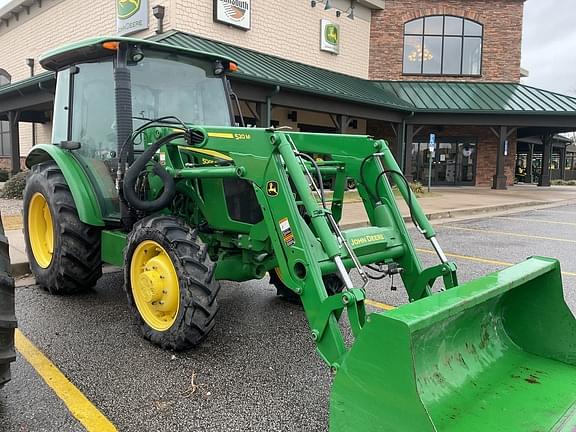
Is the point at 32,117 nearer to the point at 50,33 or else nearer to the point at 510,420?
the point at 50,33

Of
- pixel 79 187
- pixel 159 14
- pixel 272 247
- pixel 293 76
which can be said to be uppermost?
pixel 159 14

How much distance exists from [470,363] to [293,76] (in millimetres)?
14122

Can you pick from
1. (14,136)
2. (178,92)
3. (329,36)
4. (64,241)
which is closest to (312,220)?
(178,92)

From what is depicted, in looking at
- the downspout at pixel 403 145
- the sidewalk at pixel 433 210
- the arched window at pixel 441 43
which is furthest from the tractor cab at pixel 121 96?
the arched window at pixel 441 43

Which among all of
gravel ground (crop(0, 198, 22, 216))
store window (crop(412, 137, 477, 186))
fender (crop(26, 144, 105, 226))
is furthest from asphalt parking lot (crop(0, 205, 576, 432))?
store window (crop(412, 137, 477, 186))

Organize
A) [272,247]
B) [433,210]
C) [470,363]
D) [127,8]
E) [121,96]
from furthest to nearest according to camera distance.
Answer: [127,8]
[433,210]
[121,96]
[272,247]
[470,363]

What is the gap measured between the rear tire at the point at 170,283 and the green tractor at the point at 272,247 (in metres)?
0.01

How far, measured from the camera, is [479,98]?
73.3ft

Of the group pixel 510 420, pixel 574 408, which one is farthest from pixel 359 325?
pixel 574 408

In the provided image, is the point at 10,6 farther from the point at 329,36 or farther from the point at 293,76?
the point at 293,76

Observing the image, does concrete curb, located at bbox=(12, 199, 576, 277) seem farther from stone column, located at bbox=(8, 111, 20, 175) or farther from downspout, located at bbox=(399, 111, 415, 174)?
stone column, located at bbox=(8, 111, 20, 175)

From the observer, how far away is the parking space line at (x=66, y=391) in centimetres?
280

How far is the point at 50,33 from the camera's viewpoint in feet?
65.9

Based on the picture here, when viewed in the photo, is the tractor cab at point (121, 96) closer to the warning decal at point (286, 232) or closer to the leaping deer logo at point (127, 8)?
the warning decal at point (286, 232)
